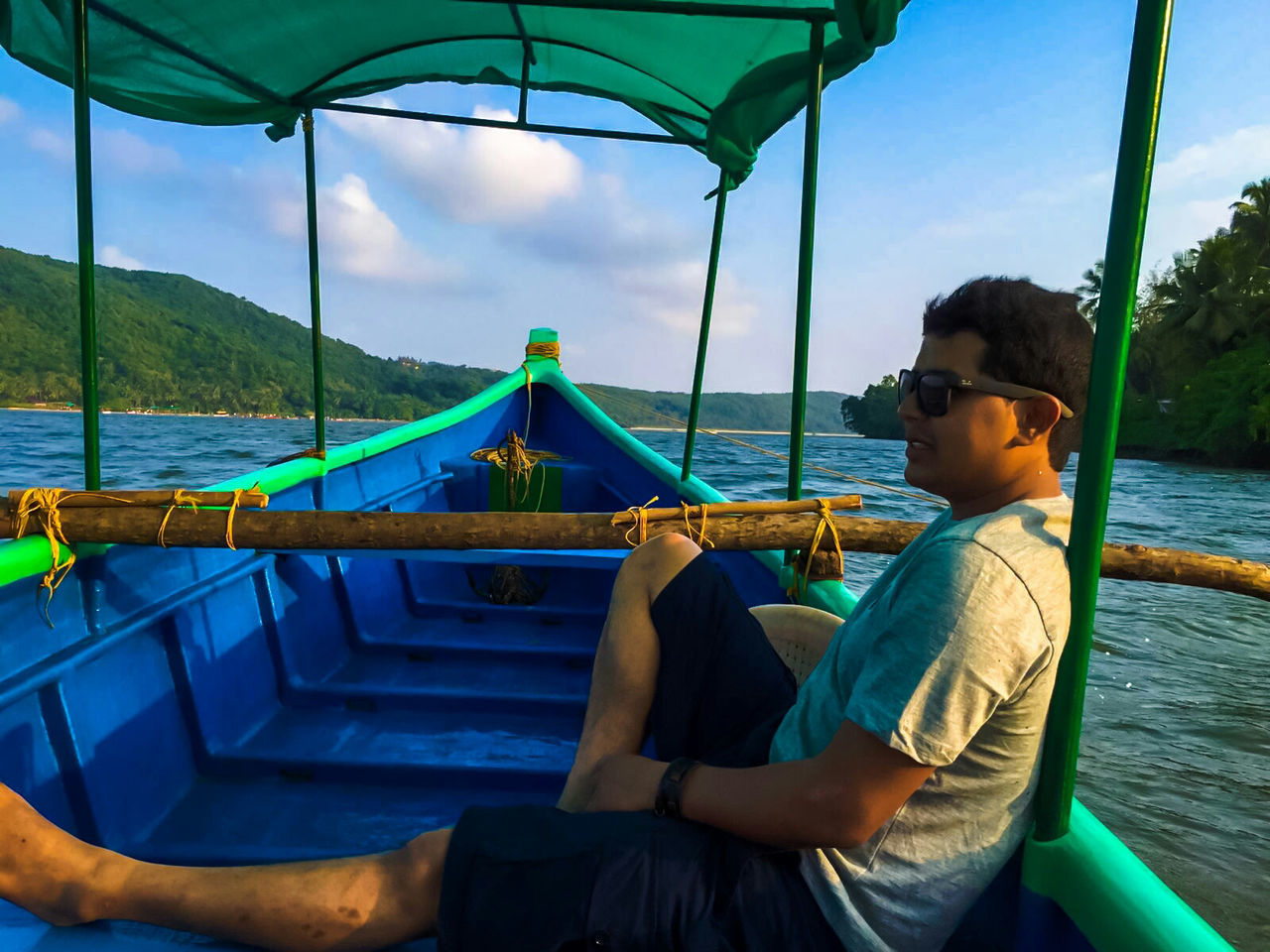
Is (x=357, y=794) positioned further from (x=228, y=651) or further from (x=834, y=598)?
(x=834, y=598)

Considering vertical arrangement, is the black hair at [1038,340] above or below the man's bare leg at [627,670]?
above

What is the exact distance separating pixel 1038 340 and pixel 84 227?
2.33m

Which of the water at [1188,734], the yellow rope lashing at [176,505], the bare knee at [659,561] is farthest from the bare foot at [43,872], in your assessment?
the water at [1188,734]

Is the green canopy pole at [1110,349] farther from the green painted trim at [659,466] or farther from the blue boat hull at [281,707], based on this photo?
the green painted trim at [659,466]

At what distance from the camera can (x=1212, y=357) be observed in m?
38.3

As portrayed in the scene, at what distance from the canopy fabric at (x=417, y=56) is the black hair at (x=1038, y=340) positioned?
143 cm

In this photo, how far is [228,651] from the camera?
95.3 inches

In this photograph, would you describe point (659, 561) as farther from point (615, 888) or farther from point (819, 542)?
point (819, 542)

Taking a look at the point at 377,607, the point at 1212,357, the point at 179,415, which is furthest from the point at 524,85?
the point at 179,415

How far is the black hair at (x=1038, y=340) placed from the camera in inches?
41.7

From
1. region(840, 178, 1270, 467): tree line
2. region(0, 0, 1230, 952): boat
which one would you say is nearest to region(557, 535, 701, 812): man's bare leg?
region(0, 0, 1230, 952): boat

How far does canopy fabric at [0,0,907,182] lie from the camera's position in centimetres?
262

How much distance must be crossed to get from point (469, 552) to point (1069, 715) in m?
1.53

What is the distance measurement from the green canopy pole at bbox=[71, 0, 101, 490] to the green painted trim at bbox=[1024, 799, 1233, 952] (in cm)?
225
